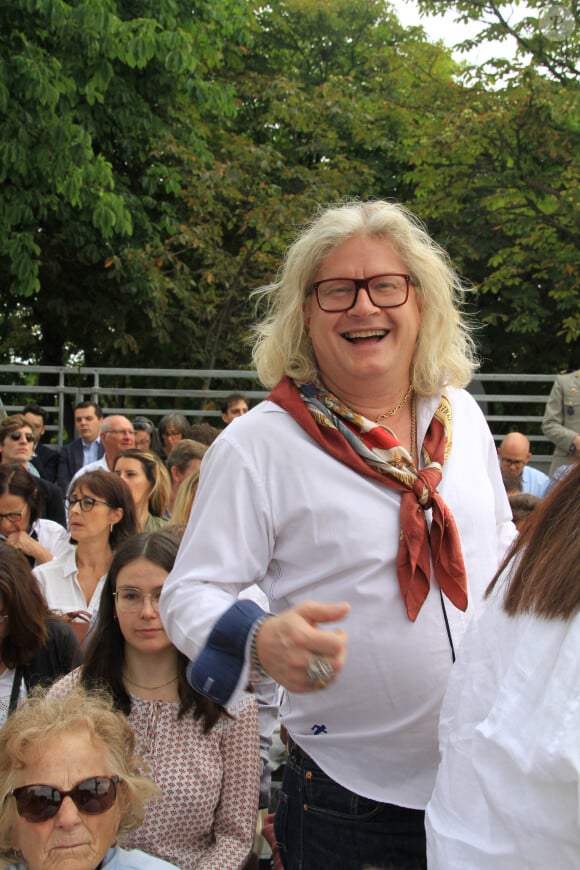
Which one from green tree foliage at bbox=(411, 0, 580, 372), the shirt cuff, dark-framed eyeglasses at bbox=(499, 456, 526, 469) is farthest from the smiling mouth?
green tree foliage at bbox=(411, 0, 580, 372)

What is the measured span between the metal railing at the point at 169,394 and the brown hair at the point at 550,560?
934 cm

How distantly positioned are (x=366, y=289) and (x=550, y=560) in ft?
2.98

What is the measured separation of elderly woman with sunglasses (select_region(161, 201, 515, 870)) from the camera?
1.96 metres

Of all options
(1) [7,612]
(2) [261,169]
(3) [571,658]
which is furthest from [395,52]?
(3) [571,658]

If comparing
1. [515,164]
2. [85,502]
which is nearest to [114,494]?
[85,502]

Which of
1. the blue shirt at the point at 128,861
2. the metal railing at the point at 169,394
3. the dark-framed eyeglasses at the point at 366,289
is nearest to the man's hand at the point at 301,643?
the dark-framed eyeglasses at the point at 366,289

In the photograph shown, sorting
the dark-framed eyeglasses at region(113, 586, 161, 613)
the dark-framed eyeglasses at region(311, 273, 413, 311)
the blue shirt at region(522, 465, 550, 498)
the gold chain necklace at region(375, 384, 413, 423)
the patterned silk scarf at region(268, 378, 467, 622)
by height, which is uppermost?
the dark-framed eyeglasses at region(311, 273, 413, 311)

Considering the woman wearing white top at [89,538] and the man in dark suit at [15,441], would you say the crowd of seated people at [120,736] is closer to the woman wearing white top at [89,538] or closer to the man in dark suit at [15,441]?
the woman wearing white top at [89,538]

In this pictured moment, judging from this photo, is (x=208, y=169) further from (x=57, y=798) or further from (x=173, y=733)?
(x=57, y=798)

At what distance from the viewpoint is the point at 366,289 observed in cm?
219

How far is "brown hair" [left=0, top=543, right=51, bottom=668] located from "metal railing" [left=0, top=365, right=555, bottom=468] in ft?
25.1

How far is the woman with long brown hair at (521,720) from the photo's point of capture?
1.32 m

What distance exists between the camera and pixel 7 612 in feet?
11.5

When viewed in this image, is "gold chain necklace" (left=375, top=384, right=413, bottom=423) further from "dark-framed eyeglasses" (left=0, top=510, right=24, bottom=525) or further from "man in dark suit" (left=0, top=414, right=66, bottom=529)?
"man in dark suit" (left=0, top=414, right=66, bottom=529)
